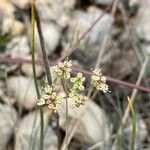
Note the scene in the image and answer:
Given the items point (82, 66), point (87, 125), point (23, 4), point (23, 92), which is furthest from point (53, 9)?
point (87, 125)

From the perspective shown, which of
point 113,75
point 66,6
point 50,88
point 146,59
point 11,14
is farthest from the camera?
point 66,6

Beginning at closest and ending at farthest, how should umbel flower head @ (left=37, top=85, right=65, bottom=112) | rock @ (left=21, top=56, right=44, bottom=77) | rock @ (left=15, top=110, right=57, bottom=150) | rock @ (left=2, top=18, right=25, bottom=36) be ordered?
umbel flower head @ (left=37, top=85, right=65, bottom=112) → rock @ (left=15, top=110, right=57, bottom=150) → rock @ (left=21, top=56, right=44, bottom=77) → rock @ (left=2, top=18, right=25, bottom=36)

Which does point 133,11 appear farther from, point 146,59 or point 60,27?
point 146,59

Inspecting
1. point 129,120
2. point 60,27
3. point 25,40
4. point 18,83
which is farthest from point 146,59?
point 60,27

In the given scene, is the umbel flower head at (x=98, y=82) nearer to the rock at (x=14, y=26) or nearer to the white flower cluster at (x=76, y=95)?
the white flower cluster at (x=76, y=95)

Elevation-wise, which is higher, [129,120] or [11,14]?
[11,14]

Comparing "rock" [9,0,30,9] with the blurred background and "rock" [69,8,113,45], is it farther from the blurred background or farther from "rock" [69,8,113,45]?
"rock" [69,8,113,45]

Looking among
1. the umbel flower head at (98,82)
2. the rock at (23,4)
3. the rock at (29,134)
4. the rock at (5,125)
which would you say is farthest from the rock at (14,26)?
the umbel flower head at (98,82)

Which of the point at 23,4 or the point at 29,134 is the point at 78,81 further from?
the point at 23,4

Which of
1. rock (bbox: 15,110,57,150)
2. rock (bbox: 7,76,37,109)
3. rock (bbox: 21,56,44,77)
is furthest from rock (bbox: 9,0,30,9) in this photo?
rock (bbox: 15,110,57,150)
